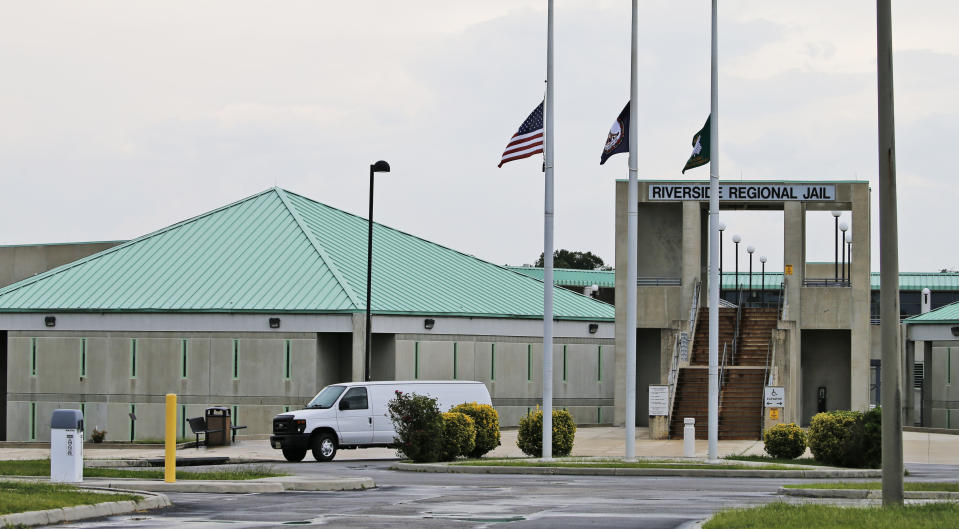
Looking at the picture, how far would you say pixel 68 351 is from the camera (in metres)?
48.0

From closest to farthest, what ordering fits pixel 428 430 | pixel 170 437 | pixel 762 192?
pixel 170 437
pixel 428 430
pixel 762 192

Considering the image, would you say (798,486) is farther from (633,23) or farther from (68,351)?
(68,351)

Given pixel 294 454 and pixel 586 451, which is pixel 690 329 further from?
pixel 294 454

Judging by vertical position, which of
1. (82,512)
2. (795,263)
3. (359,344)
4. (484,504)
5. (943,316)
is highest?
(795,263)

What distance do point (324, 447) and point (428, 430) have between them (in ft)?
14.8

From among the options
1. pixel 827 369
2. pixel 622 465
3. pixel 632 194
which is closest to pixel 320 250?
pixel 827 369

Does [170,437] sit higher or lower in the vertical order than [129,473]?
higher

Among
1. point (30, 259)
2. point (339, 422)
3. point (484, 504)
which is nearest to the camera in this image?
point (484, 504)

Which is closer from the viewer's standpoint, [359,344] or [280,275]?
[359,344]

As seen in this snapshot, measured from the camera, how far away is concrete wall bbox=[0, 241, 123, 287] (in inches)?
2479

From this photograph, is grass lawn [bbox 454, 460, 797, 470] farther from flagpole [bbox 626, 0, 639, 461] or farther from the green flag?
the green flag

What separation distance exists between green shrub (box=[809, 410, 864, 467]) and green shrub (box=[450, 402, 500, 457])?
7.49 m

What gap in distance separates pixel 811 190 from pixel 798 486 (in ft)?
85.9

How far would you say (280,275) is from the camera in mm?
50031
